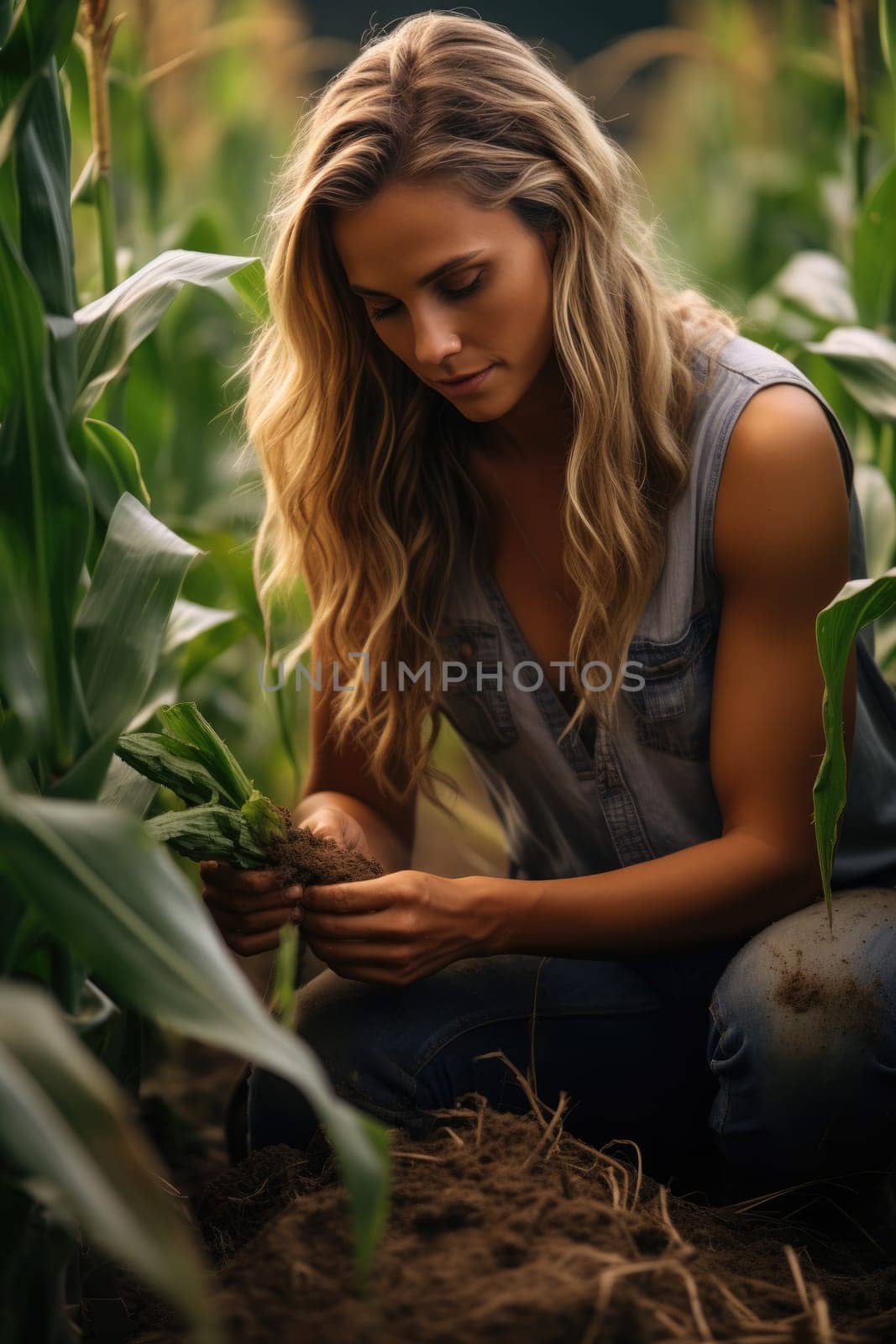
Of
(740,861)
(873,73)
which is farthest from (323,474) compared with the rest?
(873,73)

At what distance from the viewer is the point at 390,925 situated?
1031 millimetres

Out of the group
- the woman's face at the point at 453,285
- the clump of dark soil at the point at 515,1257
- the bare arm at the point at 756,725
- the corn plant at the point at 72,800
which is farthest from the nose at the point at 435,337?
the clump of dark soil at the point at 515,1257

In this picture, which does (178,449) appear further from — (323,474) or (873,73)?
(873,73)

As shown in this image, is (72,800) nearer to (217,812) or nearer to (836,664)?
(217,812)

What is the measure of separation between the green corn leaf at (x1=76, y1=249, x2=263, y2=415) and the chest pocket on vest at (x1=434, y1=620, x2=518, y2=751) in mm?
432

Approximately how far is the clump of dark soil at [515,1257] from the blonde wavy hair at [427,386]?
1.30 feet

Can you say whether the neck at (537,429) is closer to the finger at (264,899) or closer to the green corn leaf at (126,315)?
the green corn leaf at (126,315)

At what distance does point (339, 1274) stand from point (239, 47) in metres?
2.55

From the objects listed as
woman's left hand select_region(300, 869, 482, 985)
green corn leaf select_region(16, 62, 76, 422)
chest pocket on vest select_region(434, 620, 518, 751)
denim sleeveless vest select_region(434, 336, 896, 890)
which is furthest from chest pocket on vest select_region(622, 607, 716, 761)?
green corn leaf select_region(16, 62, 76, 422)

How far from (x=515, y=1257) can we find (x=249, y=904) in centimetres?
38

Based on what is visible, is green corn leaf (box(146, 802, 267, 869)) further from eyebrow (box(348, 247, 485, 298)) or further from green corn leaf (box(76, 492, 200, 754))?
eyebrow (box(348, 247, 485, 298))

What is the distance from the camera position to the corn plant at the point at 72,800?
529 millimetres

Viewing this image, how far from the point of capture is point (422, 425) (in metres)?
1.27

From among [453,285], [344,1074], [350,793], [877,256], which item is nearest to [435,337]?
[453,285]
